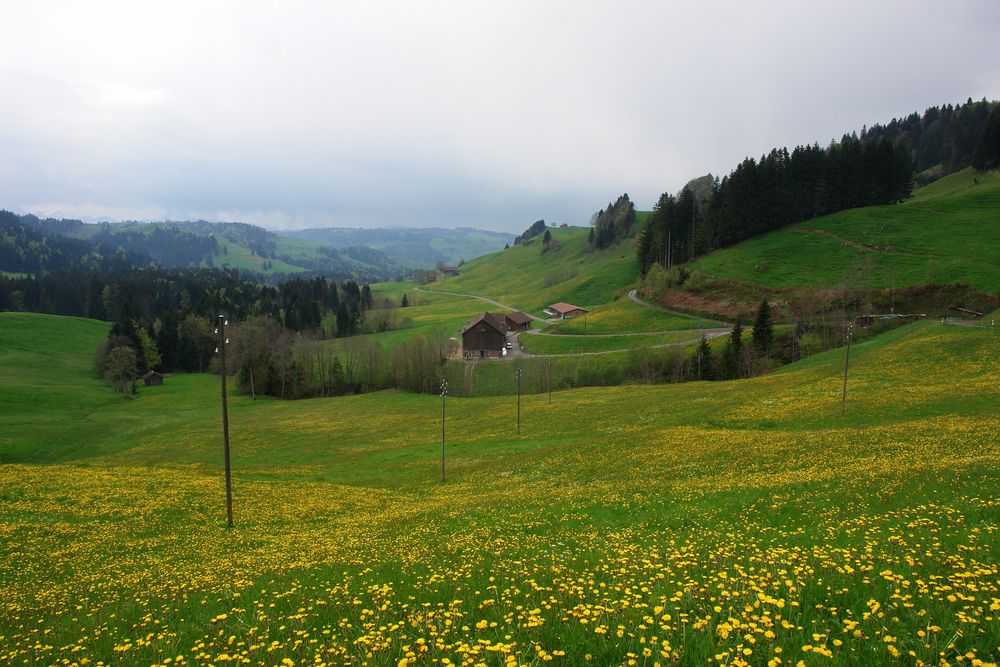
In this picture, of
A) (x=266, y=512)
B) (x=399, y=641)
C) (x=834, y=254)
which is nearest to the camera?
(x=399, y=641)

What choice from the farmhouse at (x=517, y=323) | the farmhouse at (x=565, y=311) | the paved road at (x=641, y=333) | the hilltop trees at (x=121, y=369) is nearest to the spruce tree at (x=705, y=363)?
the paved road at (x=641, y=333)

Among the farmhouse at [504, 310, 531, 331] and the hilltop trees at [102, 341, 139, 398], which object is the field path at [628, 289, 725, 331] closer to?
the farmhouse at [504, 310, 531, 331]

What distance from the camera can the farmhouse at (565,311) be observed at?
14356 centimetres

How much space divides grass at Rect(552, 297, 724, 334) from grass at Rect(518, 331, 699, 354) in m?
4.76

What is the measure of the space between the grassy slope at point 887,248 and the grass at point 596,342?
26.0 m

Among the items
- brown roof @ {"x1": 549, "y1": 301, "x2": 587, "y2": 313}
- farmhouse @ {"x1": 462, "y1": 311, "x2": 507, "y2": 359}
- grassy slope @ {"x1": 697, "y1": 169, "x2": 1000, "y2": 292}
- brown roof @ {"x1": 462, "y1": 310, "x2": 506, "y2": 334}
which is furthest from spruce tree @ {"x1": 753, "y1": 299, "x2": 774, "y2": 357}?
brown roof @ {"x1": 549, "y1": 301, "x2": 587, "y2": 313}

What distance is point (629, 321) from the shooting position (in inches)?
4621

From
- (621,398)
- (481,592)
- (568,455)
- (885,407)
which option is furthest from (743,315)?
(481,592)

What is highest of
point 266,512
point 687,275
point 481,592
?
point 687,275

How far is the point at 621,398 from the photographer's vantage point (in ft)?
232

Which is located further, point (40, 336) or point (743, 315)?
point (40, 336)

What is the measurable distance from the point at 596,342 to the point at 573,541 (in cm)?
9455

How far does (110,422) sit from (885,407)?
102 m

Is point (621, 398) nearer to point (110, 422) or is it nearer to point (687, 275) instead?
point (687, 275)
